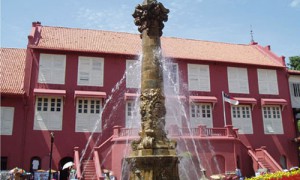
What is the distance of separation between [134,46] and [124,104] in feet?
18.0

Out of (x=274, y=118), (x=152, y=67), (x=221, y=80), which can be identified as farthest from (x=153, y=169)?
(x=274, y=118)

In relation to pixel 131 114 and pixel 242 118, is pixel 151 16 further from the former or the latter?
pixel 242 118

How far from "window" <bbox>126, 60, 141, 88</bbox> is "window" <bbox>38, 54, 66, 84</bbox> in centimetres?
472

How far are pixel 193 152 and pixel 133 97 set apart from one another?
19.7ft

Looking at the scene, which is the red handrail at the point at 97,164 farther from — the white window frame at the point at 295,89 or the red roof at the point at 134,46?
the white window frame at the point at 295,89

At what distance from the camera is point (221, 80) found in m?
25.7

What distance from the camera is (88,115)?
72.8ft

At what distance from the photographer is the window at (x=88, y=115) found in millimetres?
21922

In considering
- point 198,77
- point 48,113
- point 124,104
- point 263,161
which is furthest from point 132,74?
point 263,161

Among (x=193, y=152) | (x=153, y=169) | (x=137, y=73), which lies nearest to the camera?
(x=153, y=169)

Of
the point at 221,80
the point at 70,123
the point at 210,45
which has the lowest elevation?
the point at 70,123

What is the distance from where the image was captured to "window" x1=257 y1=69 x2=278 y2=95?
26.5m

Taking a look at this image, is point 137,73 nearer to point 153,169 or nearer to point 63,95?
point 63,95

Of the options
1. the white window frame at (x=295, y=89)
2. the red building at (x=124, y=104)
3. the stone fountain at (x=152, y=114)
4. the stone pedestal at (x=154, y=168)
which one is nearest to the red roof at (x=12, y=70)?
the red building at (x=124, y=104)
